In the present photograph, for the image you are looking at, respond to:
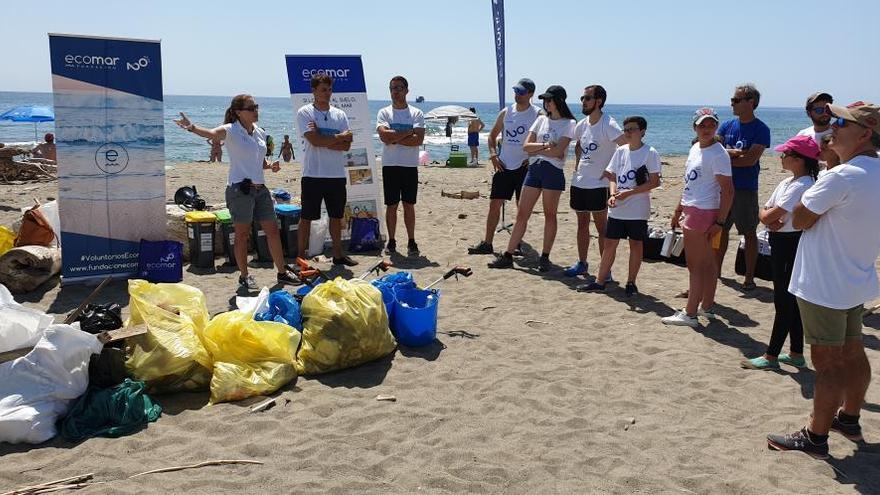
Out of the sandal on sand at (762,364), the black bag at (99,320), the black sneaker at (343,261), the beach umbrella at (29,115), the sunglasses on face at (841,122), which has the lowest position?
the sandal on sand at (762,364)

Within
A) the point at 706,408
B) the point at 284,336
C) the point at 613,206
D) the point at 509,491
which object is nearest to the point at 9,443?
the point at 284,336

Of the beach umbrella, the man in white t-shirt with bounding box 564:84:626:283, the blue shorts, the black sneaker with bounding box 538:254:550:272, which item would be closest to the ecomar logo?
the blue shorts

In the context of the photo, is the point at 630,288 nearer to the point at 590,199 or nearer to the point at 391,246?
the point at 590,199

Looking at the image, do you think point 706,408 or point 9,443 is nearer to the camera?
point 9,443

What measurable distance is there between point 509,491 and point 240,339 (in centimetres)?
206

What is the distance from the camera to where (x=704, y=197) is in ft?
18.4

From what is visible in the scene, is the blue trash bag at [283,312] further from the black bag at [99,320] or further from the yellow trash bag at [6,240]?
the yellow trash bag at [6,240]

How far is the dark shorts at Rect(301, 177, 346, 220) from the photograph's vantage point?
25.0ft

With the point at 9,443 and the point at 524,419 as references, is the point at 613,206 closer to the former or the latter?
the point at 524,419

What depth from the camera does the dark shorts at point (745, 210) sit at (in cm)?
674

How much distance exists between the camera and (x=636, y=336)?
5.74m

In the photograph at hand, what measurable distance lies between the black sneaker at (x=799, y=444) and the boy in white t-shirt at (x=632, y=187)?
9.62 ft

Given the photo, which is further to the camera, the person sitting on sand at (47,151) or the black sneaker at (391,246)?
the person sitting on sand at (47,151)

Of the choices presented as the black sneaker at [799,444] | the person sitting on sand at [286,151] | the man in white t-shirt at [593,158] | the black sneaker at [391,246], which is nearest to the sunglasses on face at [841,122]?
the black sneaker at [799,444]
